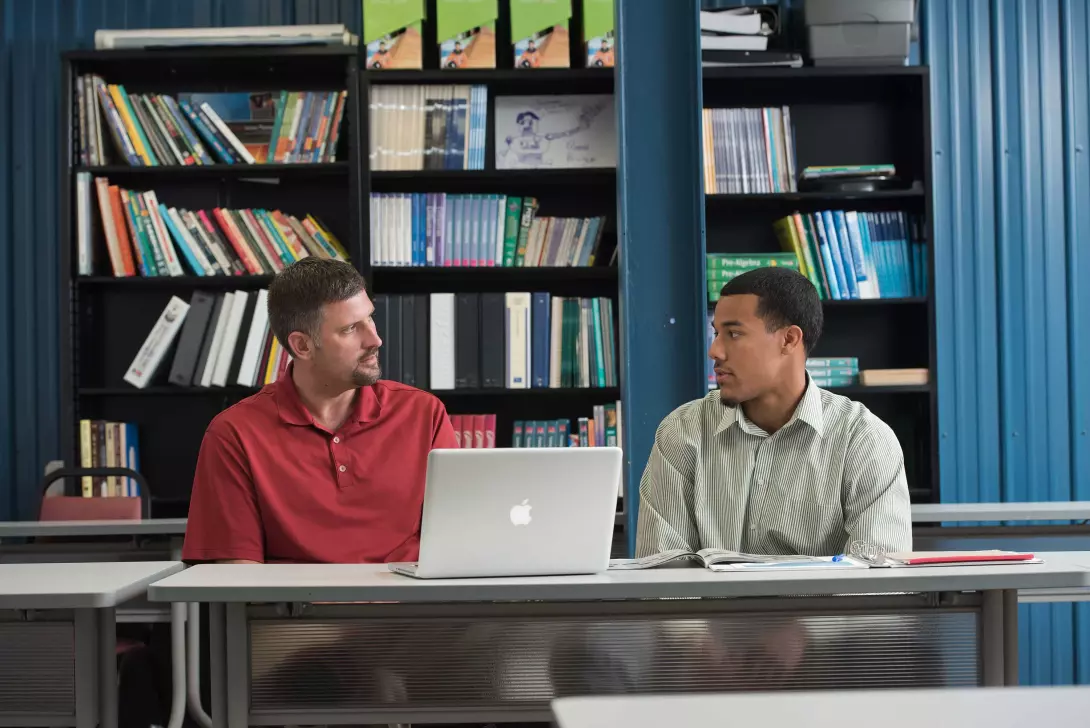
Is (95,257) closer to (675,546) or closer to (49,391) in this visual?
(49,391)

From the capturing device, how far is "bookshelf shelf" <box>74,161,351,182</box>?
156 inches

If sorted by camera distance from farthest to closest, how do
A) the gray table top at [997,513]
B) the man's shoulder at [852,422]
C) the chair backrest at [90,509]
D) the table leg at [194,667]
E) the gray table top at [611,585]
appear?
1. the chair backrest at [90,509]
2. the table leg at [194,667]
3. the gray table top at [997,513]
4. the man's shoulder at [852,422]
5. the gray table top at [611,585]

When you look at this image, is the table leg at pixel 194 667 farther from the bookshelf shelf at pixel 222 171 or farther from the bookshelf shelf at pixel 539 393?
the bookshelf shelf at pixel 222 171

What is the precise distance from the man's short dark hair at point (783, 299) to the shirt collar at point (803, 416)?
12cm

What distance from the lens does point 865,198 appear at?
13.5 feet

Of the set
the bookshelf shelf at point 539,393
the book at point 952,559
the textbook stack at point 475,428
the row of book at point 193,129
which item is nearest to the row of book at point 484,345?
the bookshelf shelf at point 539,393

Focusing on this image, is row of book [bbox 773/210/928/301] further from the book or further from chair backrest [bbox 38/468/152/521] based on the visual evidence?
chair backrest [bbox 38/468/152/521]

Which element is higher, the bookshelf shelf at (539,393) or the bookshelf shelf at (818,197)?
the bookshelf shelf at (818,197)

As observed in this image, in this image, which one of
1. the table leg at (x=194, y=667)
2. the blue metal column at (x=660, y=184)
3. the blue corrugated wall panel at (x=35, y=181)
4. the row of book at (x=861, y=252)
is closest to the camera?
the blue metal column at (x=660, y=184)

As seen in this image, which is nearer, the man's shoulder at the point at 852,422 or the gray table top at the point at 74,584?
the gray table top at the point at 74,584

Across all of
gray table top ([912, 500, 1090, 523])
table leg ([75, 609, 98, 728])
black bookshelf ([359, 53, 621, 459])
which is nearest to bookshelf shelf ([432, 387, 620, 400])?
black bookshelf ([359, 53, 621, 459])

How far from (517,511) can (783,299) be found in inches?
38.2

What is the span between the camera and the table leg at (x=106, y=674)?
1684 millimetres

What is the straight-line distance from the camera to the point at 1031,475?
4.26 meters
